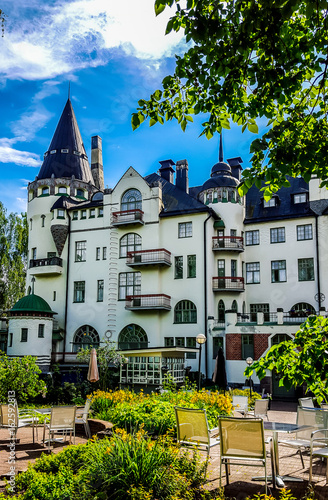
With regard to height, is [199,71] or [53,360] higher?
[199,71]

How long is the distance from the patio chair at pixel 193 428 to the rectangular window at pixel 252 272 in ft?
91.4

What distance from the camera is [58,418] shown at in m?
10.6

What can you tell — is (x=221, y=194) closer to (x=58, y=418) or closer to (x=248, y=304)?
(x=248, y=304)

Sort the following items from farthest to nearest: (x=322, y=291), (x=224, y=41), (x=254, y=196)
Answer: (x=254, y=196), (x=322, y=291), (x=224, y=41)

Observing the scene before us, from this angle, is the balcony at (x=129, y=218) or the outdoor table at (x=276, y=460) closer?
the outdoor table at (x=276, y=460)

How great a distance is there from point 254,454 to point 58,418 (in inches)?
207

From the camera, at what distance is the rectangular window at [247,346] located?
99.8 ft

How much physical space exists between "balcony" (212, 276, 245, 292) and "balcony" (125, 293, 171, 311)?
355cm

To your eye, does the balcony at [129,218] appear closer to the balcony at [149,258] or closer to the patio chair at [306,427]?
the balcony at [149,258]

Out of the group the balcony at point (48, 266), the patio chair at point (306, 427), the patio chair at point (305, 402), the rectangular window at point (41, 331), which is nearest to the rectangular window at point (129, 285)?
the balcony at point (48, 266)

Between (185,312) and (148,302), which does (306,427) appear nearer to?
(185,312)

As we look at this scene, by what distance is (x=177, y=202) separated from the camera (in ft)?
122

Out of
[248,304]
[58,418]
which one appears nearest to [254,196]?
[248,304]

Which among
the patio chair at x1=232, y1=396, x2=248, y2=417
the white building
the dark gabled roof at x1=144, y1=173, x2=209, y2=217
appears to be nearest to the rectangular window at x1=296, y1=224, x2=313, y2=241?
the white building
